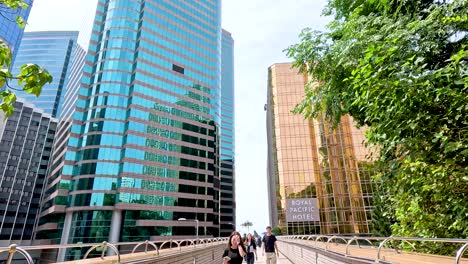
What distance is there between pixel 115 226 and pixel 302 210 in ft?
146

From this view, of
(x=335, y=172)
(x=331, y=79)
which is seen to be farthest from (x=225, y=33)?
(x=331, y=79)

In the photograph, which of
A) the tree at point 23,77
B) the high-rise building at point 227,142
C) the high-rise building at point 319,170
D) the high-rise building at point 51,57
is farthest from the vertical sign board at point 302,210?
the high-rise building at point 51,57

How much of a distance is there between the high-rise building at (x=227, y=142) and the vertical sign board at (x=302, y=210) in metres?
90.7

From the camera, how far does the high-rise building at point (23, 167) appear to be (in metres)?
85.9

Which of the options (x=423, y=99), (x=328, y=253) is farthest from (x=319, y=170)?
(x=423, y=99)

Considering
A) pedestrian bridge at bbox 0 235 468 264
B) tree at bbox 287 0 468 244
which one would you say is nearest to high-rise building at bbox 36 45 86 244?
pedestrian bridge at bbox 0 235 468 264

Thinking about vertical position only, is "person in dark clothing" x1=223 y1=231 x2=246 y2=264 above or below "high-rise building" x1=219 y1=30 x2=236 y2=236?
below

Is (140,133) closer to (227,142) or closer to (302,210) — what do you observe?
(302,210)

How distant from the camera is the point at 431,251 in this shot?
8.02 m

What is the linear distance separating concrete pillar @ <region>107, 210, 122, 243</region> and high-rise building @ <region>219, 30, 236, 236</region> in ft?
202

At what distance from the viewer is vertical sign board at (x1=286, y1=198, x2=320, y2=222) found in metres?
24.8

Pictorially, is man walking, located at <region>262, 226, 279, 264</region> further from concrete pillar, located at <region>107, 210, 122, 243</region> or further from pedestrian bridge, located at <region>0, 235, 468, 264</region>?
concrete pillar, located at <region>107, 210, 122, 243</region>

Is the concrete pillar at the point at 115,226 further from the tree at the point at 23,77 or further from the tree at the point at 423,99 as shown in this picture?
the tree at the point at 23,77

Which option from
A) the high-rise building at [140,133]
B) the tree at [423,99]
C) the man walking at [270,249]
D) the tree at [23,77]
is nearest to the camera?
the tree at [23,77]
